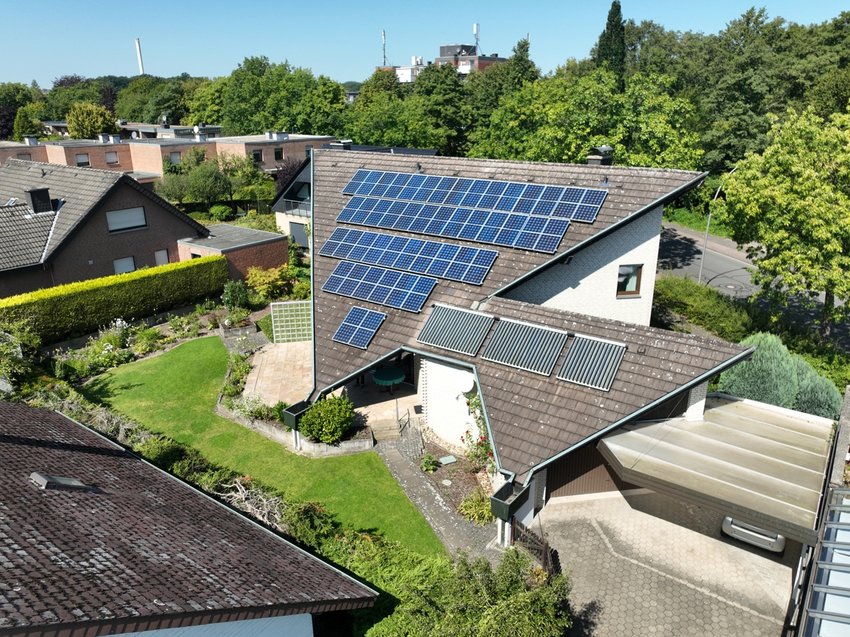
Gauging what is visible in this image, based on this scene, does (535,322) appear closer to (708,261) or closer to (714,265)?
(714,265)

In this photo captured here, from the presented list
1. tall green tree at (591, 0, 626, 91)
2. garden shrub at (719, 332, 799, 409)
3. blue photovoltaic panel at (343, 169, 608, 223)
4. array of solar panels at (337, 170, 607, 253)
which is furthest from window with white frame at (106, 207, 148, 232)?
tall green tree at (591, 0, 626, 91)

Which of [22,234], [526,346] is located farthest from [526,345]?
[22,234]

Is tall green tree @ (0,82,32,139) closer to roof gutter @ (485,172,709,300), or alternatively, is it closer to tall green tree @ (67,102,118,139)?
tall green tree @ (67,102,118,139)

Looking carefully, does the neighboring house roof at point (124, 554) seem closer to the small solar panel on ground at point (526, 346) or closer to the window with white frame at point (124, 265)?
the small solar panel on ground at point (526, 346)

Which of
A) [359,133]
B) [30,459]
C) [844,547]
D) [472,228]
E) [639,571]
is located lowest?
[639,571]

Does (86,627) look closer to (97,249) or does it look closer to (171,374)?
(171,374)

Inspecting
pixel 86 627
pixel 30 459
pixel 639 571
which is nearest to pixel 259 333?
pixel 30 459
